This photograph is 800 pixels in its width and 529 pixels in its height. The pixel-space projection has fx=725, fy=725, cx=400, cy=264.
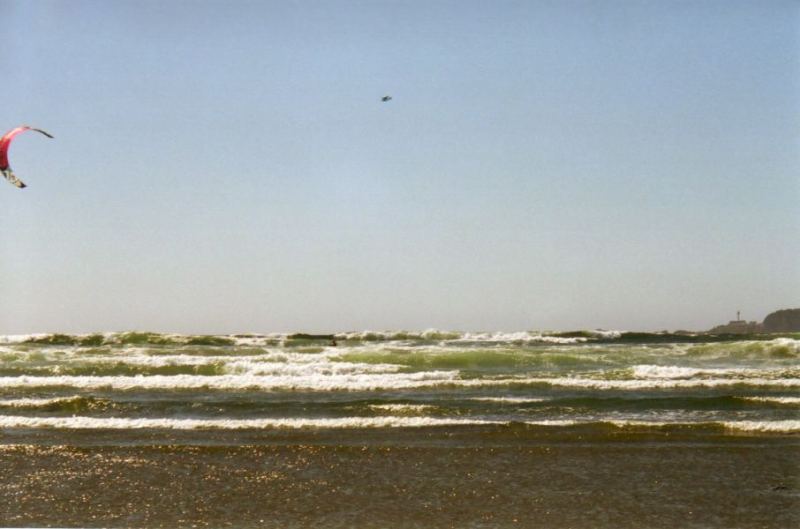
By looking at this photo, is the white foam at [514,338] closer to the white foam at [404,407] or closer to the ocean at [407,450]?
the ocean at [407,450]

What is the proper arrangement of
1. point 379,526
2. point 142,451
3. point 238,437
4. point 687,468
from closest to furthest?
point 379,526
point 687,468
point 142,451
point 238,437

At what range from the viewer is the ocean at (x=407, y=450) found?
7258mm

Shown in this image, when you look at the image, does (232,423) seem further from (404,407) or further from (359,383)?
(359,383)

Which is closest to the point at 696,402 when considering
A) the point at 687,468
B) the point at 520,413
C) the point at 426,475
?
the point at 520,413

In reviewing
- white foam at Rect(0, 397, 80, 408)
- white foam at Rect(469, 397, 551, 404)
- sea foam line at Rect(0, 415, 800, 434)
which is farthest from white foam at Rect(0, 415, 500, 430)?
white foam at Rect(469, 397, 551, 404)

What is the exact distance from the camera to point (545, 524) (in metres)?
6.75

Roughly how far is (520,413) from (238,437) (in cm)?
513

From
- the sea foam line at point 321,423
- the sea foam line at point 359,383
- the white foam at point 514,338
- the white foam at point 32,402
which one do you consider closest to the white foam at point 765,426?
the sea foam line at point 321,423

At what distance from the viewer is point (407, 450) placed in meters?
10.1

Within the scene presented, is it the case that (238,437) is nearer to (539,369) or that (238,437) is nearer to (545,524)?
(545,524)

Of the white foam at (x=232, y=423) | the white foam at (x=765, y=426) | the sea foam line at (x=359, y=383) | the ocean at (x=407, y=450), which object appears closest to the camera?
the ocean at (x=407, y=450)

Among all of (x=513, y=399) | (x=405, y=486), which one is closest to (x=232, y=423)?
(x=405, y=486)

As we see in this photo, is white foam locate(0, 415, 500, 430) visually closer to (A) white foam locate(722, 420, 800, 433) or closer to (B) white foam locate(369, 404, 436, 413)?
(B) white foam locate(369, 404, 436, 413)

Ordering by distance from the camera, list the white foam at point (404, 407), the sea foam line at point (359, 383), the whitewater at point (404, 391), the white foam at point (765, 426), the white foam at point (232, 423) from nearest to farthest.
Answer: the white foam at point (765, 426) → the white foam at point (232, 423) → the whitewater at point (404, 391) → the white foam at point (404, 407) → the sea foam line at point (359, 383)
